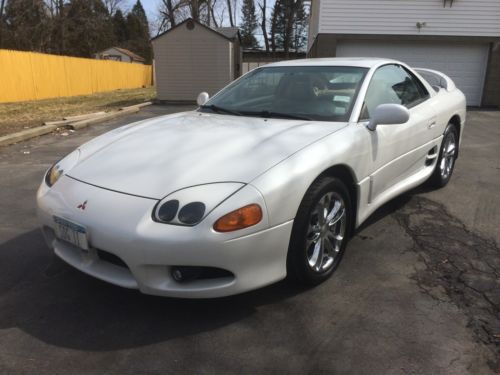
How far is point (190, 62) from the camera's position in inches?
671

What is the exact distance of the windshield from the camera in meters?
3.35

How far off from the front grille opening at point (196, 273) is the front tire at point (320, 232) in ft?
1.47

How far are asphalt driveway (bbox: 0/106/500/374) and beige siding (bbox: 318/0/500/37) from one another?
1215cm

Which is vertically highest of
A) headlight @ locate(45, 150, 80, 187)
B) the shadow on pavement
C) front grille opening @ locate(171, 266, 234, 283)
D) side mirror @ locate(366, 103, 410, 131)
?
side mirror @ locate(366, 103, 410, 131)

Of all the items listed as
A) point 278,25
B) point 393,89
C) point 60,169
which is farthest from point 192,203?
point 278,25

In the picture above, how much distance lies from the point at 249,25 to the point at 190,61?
4755cm

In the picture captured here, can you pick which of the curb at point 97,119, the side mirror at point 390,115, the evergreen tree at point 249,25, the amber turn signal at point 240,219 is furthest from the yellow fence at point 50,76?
the evergreen tree at point 249,25

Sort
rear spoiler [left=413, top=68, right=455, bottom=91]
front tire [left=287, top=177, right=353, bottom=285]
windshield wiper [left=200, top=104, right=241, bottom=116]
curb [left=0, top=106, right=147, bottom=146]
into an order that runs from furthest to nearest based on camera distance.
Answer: curb [left=0, top=106, right=147, bottom=146] → rear spoiler [left=413, top=68, right=455, bottom=91] → windshield wiper [left=200, top=104, right=241, bottom=116] → front tire [left=287, top=177, right=353, bottom=285]

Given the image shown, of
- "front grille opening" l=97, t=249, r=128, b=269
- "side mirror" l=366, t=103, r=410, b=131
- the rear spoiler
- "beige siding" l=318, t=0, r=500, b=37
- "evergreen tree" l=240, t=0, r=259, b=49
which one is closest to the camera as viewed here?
"front grille opening" l=97, t=249, r=128, b=269

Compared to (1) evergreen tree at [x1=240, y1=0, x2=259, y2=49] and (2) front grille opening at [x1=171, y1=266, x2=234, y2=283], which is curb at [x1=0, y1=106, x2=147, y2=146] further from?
(1) evergreen tree at [x1=240, y1=0, x2=259, y2=49]

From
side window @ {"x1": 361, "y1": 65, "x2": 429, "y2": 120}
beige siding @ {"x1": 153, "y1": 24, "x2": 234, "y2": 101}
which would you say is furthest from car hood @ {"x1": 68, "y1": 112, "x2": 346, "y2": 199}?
beige siding @ {"x1": 153, "y1": 24, "x2": 234, "y2": 101}

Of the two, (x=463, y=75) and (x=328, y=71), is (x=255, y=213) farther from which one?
(x=463, y=75)

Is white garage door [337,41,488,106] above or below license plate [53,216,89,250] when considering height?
above

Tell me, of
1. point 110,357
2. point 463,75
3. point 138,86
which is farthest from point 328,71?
point 138,86
